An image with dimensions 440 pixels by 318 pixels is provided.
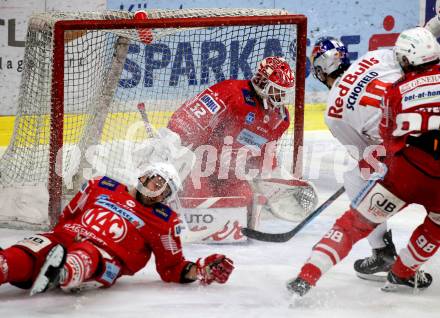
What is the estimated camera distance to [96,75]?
208 inches

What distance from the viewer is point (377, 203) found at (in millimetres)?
3422

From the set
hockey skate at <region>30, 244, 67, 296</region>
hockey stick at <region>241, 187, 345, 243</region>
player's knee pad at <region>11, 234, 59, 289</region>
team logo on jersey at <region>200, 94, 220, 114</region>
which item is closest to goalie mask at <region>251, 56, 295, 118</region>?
team logo on jersey at <region>200, 94, 220, 114</region>

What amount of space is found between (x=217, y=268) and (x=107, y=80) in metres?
1.96

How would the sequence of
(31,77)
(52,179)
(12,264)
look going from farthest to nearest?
(31,77) < (52,179) < (12,264)

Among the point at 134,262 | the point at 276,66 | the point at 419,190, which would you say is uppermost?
the point at 276,66

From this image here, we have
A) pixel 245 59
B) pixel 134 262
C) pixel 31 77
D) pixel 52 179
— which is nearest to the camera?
pixel 134 262

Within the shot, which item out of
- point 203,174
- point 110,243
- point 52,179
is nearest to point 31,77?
point 52,179

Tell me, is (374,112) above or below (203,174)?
above

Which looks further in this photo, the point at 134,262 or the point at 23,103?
the point at 23,103

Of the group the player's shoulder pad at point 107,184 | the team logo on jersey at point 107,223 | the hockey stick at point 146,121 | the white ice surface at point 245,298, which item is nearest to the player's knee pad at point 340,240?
the white ice surface at point 245,298

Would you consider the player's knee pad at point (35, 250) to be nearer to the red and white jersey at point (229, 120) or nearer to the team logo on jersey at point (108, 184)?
the team logo on jersey at point (108, 184)

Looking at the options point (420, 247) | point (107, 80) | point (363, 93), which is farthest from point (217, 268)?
point (107, 80)

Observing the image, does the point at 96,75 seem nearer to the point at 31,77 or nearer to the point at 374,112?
the point at 31,77

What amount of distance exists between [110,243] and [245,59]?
2194mm
